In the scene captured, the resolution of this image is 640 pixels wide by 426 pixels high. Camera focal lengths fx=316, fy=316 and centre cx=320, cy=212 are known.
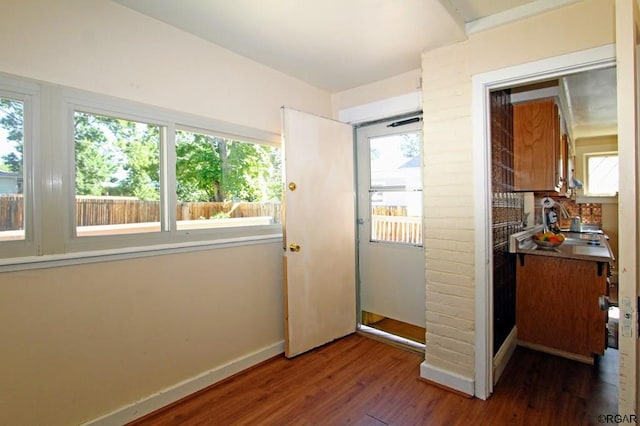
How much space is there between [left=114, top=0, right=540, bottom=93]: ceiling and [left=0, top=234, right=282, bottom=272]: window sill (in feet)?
→ 4.54

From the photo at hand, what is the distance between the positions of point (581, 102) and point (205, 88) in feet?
13.6

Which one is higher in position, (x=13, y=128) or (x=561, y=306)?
(x=13, y=128)

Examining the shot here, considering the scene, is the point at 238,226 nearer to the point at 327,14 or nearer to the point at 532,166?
the point at 327,14

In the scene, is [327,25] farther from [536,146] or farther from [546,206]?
[546,206]

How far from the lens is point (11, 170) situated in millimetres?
1492

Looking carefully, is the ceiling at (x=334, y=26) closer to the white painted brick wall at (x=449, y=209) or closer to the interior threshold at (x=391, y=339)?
the white painted brick wall at (x=449, y=209)

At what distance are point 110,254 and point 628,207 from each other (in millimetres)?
2296

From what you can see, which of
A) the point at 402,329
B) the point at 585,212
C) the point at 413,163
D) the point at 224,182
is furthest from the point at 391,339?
the point at 585,212

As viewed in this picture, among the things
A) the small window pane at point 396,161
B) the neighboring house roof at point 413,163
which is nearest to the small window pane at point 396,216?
the small window pane at point 396,161

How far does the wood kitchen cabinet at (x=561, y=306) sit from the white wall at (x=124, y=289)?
2.21 metres

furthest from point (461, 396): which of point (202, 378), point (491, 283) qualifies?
point (202, 378)

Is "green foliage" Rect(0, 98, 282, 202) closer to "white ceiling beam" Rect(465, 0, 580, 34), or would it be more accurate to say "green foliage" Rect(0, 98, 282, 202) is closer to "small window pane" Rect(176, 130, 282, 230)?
"small window pane" Rect(176, 130, 282, 230)

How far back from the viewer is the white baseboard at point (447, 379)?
2.08 meters

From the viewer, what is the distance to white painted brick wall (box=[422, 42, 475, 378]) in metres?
2.10
